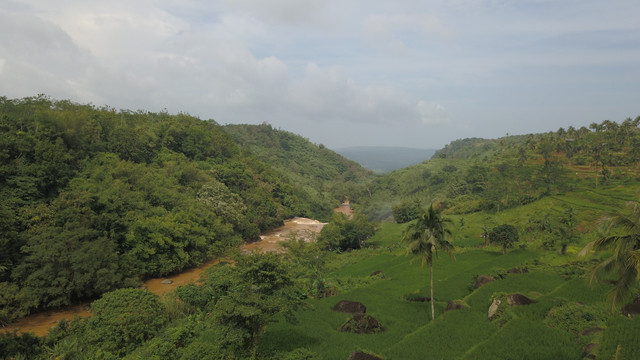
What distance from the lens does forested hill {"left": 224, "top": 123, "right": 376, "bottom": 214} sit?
335 ft

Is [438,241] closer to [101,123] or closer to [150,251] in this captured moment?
[150,251]

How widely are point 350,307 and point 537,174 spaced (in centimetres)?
5280

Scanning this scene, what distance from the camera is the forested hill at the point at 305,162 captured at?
102m

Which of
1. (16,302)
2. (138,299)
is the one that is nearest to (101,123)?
(16,302)

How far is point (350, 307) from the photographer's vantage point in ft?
75.8

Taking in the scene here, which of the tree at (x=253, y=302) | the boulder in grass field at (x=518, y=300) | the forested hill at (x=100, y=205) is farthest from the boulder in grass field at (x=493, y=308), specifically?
the forested hill at (x=100, y=205)

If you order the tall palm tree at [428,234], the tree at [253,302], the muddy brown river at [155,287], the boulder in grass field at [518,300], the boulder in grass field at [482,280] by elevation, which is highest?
the tall palm tree at [428,234]

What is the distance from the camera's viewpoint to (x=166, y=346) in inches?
555

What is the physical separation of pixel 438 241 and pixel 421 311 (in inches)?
238

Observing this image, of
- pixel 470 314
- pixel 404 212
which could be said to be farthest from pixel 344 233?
pixel 470 314

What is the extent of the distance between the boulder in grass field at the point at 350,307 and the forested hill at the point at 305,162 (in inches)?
2595

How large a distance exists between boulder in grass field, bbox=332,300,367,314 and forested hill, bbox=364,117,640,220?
20503 millimetres

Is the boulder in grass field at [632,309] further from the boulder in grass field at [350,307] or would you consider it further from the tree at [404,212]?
the tree at [404,212]

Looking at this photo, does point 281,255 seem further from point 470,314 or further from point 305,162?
point 305,162
